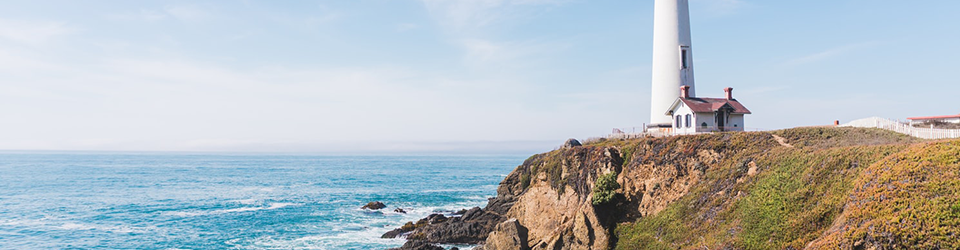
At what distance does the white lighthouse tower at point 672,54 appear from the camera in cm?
4203

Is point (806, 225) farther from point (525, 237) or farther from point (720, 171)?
point (525, 237)

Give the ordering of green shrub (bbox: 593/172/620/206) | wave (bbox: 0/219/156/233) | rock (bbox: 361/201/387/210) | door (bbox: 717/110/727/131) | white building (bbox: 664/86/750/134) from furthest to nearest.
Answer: rock (bbox: 361/201/387/210)
wave (bbox: 0/219/156/233)
door (bbox: 717/110/727/131)
white building (bbox: 664/86/750/134)
green shrub (bbox: 593/172/620/206)

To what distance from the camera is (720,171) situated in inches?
1128

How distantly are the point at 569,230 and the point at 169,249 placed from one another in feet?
85.5

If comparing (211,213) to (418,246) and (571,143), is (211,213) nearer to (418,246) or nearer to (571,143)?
(418,246)

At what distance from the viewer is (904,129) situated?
2941cm

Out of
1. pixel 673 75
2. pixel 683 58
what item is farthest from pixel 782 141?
pixel 683 58

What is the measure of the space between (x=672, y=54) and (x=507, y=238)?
20797 millimetres

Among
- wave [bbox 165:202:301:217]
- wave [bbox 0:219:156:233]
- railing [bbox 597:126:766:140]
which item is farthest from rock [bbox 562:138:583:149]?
wave [bbox 0:219:156:233]

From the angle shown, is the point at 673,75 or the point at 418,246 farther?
the point at 673,75

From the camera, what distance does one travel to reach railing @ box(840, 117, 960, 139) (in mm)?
26245

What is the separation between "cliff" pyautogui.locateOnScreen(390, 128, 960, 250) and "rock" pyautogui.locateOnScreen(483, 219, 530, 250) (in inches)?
3.3

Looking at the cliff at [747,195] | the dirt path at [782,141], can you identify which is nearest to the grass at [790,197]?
the cliff at [747,195]

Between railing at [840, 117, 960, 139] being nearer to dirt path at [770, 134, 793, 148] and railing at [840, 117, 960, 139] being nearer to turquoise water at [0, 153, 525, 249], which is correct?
dirt path at [770, 134, 793, 148]
